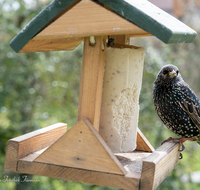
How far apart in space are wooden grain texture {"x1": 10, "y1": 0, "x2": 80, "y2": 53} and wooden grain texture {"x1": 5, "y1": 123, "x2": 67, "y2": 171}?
0.52 meters

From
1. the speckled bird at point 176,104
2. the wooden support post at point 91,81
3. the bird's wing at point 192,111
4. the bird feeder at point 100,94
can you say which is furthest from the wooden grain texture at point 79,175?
the bird's wing at point 192,111

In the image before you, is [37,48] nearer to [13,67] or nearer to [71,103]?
[13,67]

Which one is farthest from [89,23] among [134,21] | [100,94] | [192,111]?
[192,111]

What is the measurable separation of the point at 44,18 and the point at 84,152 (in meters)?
0.68

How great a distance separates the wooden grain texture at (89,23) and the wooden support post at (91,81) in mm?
134

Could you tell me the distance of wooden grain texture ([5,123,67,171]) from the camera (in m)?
1.47

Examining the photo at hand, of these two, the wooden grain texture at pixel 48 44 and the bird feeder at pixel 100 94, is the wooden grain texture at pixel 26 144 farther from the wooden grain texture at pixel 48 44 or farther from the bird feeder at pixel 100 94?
the wooden grain texture at pixel 48 44

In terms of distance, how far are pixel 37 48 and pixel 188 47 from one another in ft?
10.7

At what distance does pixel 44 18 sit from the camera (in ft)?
4.40

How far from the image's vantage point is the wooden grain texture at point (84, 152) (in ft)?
4.27

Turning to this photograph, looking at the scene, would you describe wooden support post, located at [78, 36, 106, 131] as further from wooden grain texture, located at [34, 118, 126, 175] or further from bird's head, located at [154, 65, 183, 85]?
bird's head, located at [154, 65, 183, 85]

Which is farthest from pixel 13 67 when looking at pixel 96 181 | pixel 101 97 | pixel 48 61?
pixel 96 181

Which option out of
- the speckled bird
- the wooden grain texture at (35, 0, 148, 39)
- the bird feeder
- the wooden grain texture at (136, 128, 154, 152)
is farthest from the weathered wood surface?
the wooden grain texture at (35, 0, 148, 39)

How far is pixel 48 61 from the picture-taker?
12.5 ft
